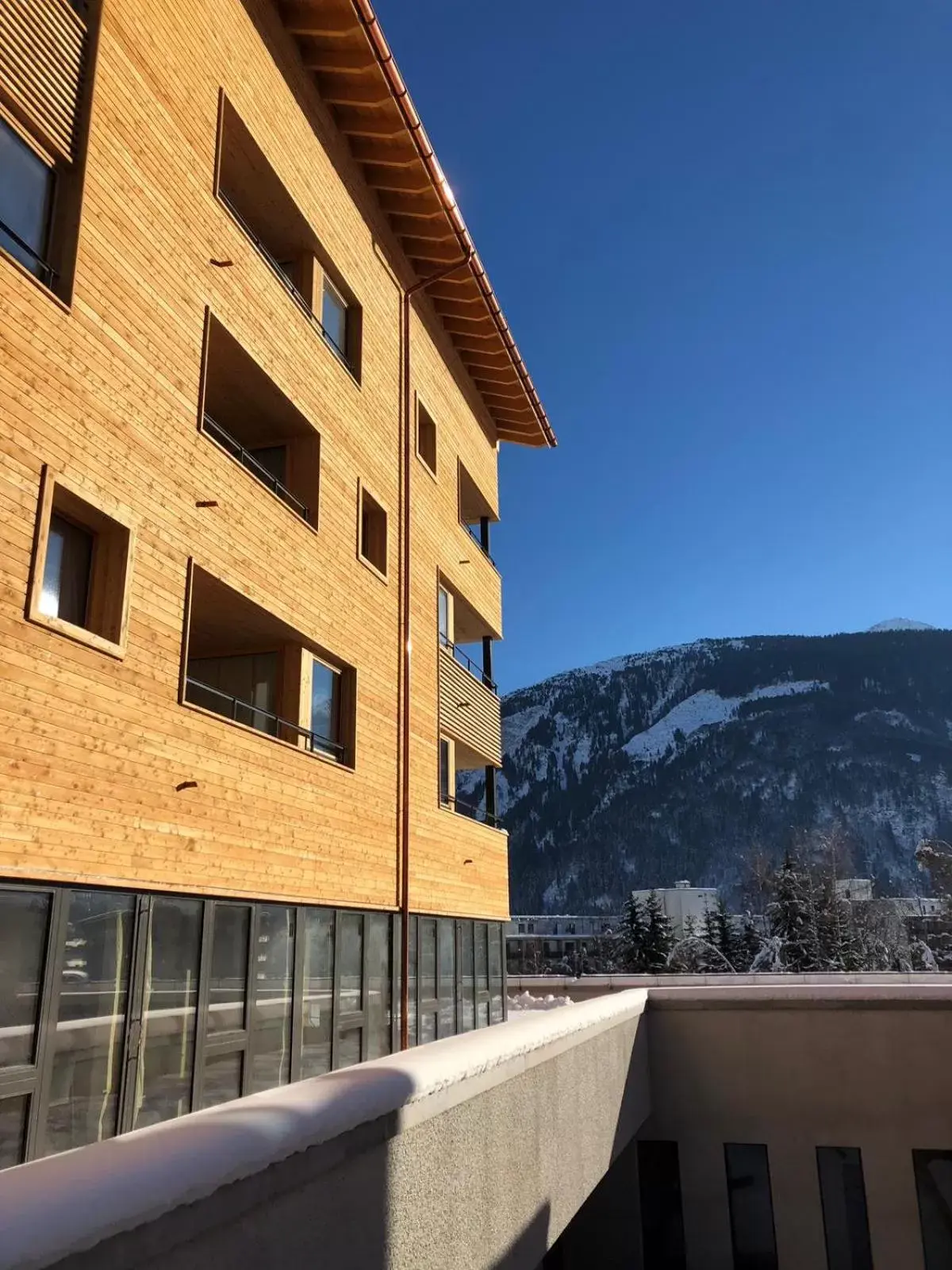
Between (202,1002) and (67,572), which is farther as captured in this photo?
(202,1002)

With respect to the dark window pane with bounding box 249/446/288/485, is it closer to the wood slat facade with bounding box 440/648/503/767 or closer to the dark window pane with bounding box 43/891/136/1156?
the wood slat facade with bounding box 440/648/503/767

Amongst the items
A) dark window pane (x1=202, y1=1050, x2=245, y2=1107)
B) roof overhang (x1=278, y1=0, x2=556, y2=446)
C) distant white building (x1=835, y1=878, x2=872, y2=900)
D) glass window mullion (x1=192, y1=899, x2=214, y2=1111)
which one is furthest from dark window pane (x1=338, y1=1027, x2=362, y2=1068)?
distant white building (x1=835, y1=878, x2=872, y2=900)

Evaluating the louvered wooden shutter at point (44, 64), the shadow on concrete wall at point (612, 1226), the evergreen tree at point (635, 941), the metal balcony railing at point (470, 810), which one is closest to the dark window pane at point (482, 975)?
the metal balcony railing at point (470, 810)

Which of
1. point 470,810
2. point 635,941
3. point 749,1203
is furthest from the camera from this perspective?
point 635,941

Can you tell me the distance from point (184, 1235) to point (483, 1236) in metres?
3.64

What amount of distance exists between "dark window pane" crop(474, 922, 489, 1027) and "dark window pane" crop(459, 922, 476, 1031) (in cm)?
26

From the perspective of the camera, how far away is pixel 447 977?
15.4m

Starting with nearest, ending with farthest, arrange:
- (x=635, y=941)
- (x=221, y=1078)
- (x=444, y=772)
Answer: (x=221, y=1078)
(x=444, y=772)
(x=635, y=941)

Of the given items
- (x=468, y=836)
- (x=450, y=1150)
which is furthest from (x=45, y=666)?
(x=468, y=836)

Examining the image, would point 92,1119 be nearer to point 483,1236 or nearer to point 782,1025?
point 483,1236

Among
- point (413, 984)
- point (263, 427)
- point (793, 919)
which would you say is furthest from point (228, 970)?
point (793, 919)

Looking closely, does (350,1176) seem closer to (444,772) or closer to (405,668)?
(405,668)

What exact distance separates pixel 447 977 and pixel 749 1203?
533cm

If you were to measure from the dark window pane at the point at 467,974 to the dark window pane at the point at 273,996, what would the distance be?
6381 millimetres
